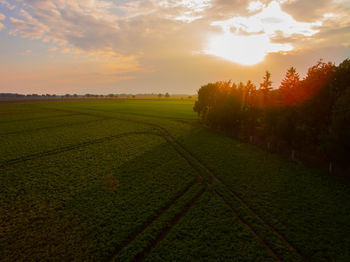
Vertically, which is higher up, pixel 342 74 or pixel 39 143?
pixel 342 74

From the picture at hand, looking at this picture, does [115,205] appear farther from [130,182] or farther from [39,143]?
[39,143]

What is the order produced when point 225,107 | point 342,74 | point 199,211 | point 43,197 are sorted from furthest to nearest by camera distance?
point 225,107 < point 342,74 < point 43,197 < point 199,211

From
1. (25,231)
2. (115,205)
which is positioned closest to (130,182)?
(115,205)

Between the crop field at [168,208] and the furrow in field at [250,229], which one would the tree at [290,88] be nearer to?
the crop field at [168,208]

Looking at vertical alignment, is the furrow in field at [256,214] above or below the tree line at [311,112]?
below

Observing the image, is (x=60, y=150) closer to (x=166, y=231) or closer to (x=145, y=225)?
(x=145, y=225)

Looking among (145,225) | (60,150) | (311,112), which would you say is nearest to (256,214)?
(145,225)

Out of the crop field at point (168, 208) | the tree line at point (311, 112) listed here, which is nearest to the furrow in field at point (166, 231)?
the crop field at point (168, 208)

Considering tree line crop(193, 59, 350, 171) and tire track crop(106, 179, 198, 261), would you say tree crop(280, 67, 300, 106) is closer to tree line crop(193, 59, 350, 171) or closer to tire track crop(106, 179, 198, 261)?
tree line crop(193, 59, 350, 171)
